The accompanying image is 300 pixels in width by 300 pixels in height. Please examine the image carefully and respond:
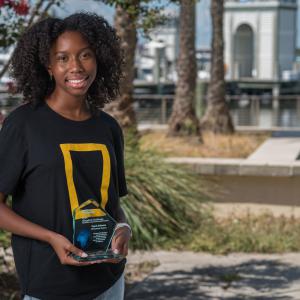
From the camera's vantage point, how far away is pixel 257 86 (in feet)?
198

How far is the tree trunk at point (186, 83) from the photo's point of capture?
43.0 ft

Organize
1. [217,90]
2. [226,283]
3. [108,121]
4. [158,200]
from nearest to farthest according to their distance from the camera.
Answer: [108,121], [226,283], [158,200], [217,90]

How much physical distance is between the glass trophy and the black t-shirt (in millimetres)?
35

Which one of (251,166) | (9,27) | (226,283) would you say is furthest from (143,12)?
(251,166)

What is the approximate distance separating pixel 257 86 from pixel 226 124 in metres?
46.9

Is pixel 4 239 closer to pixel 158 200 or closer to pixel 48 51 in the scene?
pixel 48 51

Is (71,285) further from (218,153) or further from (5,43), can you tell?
(218,153)

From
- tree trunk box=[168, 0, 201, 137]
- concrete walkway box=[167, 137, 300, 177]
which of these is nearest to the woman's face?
concrete walkway box=[167, 137, 300, 177]

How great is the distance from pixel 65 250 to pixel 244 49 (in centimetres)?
7820

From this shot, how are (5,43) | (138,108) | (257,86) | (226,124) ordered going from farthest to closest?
(257,86) < (138,108) < (226,124) < (5,43)

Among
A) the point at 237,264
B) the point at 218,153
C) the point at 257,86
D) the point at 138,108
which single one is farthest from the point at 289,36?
the point at 237,264

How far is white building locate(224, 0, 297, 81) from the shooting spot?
71.6 meters

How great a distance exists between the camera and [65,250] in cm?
238

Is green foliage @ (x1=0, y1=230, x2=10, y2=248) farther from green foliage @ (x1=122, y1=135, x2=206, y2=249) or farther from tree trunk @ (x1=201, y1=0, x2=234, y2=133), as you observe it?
tree trunk @ (x1=201, y1=0, x2=234, y2=133)
